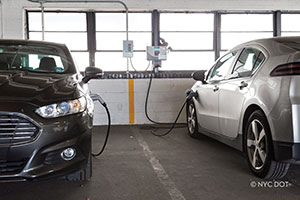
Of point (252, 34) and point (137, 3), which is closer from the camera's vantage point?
point (137, 3)

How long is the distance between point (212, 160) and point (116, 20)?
5522 mm

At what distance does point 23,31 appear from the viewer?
8.20 meters

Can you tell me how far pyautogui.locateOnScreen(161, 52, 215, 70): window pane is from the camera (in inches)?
346

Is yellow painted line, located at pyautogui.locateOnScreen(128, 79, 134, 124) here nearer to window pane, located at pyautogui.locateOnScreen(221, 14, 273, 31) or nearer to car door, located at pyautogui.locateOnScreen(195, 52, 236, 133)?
car door, located at pyautogui.locateOnScreen(195, 52, 236, 133)

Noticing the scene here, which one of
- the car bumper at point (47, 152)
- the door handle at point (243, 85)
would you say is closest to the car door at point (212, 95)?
the door handle at point (243, 85)

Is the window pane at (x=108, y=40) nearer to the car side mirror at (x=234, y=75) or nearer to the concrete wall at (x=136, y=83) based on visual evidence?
the concrete wall at (x=136, y=83)

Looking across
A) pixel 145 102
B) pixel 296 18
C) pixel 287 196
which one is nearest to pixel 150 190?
pixel 287 196

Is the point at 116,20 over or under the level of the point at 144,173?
over

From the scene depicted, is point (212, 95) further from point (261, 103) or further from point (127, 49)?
point (127, 49)

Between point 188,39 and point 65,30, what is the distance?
3.27 meters

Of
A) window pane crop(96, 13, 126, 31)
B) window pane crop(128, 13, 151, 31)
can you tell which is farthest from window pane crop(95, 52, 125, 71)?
window pane crop(128, 13, 151, 31)

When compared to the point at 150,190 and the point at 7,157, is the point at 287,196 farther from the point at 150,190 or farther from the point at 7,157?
the point at 7,157

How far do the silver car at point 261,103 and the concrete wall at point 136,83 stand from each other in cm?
302

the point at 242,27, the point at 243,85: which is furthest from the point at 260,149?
the point at 242,27
